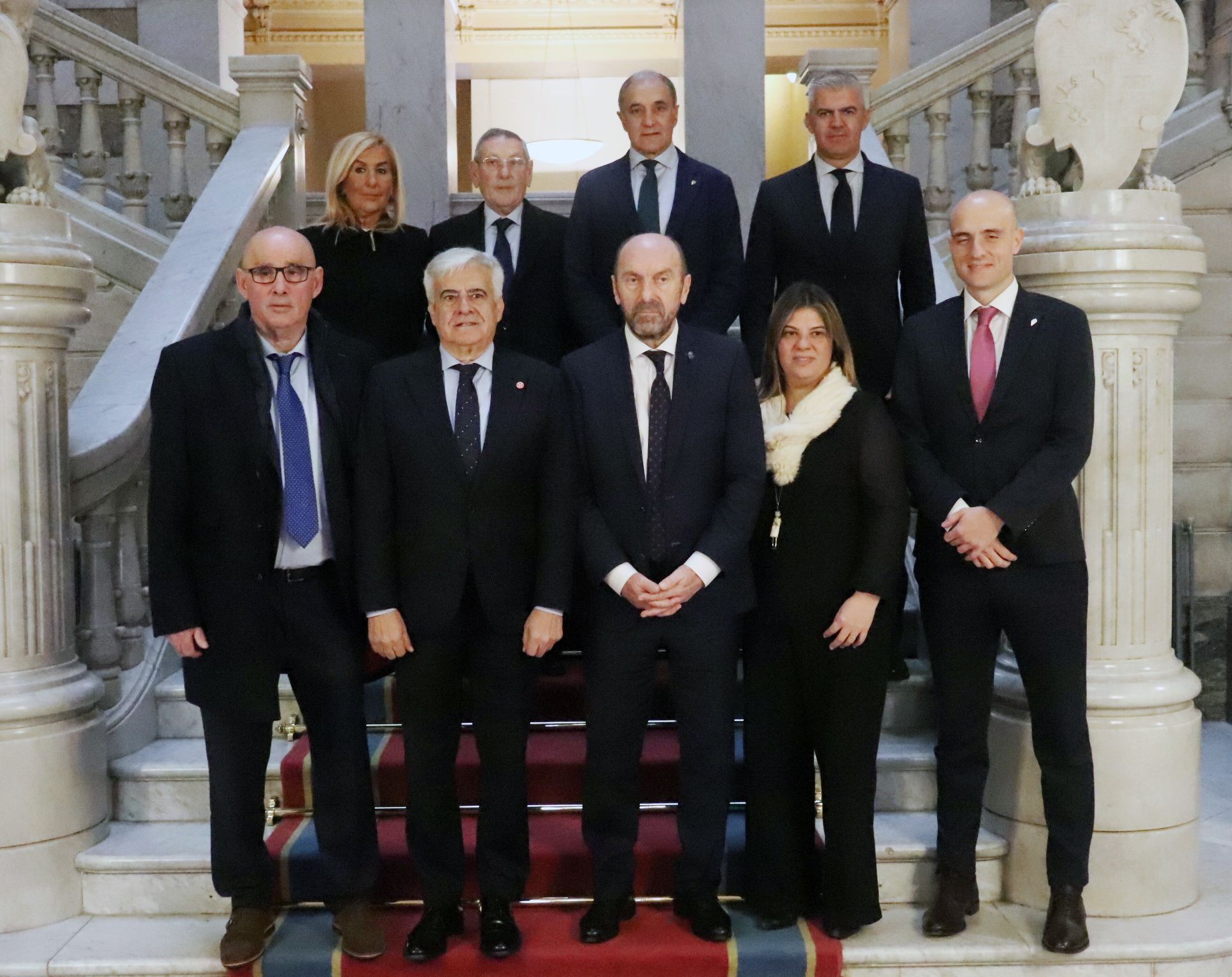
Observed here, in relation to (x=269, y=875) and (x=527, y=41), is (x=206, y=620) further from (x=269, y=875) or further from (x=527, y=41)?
(x=527, y=41)

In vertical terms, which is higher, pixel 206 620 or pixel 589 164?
pixel 589 164

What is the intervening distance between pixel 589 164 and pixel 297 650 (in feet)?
31.1

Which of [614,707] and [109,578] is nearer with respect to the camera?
[614,707]

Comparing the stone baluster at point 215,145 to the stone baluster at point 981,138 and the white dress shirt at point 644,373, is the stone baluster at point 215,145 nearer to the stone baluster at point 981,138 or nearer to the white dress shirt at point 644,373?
the stone baluster at point 981,138

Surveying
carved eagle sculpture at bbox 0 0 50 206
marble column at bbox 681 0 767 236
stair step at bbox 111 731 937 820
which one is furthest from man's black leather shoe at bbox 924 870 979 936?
marble column at bbox 681 0 767 236

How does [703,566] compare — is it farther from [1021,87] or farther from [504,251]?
[1021,87]

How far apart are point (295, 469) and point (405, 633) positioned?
436mm

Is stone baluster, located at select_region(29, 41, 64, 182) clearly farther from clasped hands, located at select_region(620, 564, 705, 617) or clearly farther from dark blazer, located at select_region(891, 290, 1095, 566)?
dark blazer, located at select_region(891, 290, 1095, 566)

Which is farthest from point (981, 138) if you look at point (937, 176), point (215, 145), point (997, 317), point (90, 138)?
point (90, 138)

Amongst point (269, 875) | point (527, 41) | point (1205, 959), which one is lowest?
point (1205, 959)

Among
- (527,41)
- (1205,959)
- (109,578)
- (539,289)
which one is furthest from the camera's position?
(527,41)

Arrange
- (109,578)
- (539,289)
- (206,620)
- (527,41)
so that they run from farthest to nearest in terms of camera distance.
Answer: (527,41) → (539,289) → (109,578) → (206,620)

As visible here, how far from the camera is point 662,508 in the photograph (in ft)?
10.6

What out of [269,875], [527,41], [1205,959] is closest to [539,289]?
[269,875]
